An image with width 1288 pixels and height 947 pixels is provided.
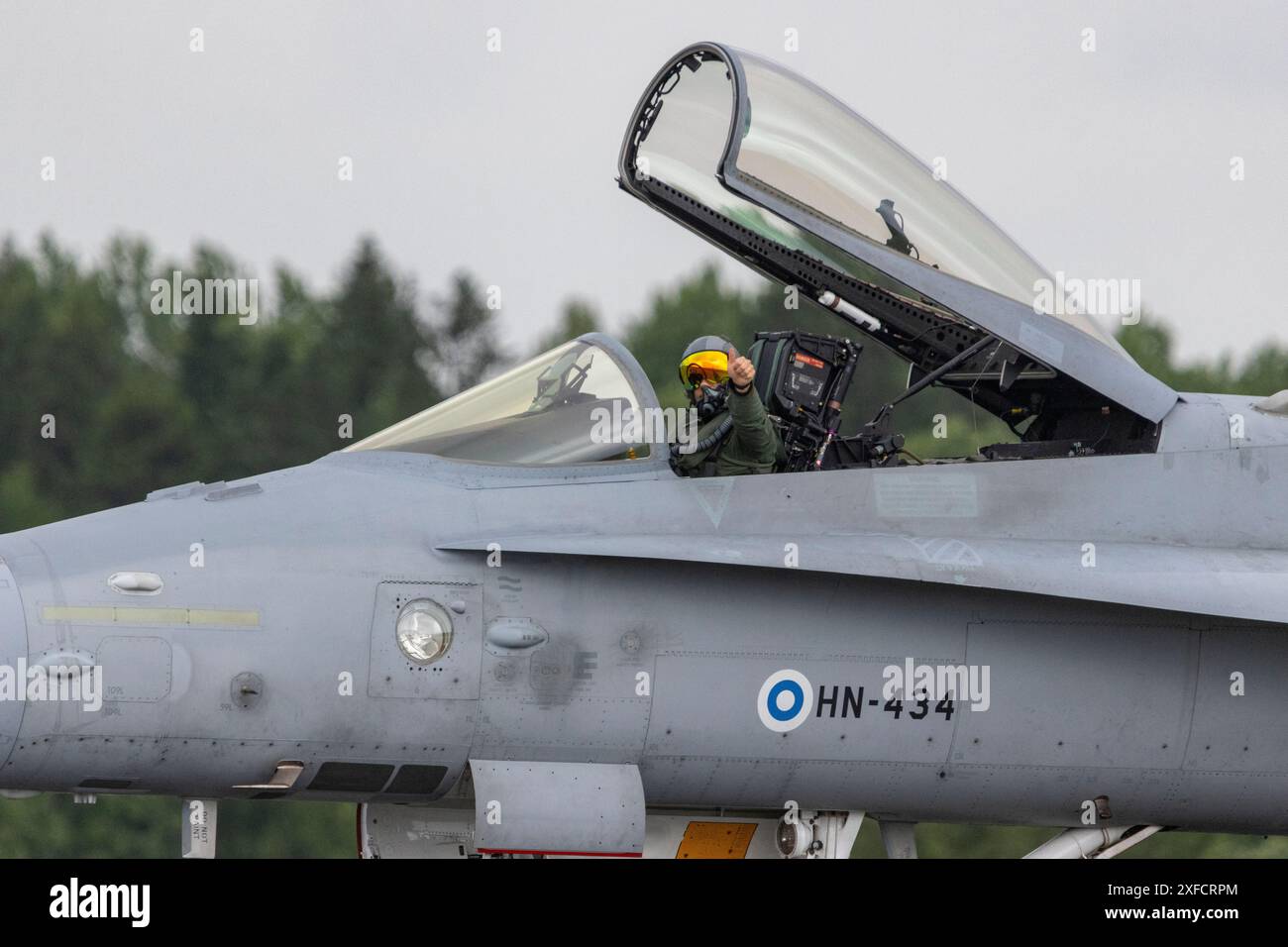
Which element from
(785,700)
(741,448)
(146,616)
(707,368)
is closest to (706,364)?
(707,368)

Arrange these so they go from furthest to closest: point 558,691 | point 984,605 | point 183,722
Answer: point 984,605, point 558,691, point 183,722

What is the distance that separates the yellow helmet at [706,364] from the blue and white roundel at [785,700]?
147 cm

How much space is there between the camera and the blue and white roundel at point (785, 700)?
356 inches

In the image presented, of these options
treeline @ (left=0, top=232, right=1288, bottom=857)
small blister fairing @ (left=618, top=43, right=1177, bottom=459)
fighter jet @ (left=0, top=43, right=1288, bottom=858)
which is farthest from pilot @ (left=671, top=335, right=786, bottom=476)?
treeline @ (left=0, top=232, right=1288, bottom=857)

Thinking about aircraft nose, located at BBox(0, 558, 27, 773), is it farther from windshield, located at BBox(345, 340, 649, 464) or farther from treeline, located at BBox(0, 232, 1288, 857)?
treeline, located at BBox(0, 232, 1288, 857)

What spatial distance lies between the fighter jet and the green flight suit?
208mm

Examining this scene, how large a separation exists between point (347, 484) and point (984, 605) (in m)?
2.88

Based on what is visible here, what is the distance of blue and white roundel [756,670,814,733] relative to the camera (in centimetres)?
905

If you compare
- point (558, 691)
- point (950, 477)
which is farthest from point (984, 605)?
point (558, 691)

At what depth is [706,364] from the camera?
9719 mm

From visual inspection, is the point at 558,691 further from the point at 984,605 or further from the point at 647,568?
the point at 984,605

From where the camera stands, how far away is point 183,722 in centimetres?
820
